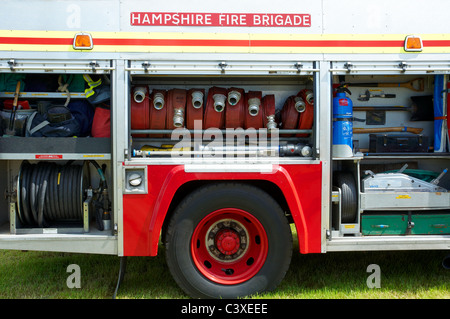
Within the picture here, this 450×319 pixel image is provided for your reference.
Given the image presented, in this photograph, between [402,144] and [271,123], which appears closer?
[271,123]

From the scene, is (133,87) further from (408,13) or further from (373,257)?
(373,257)

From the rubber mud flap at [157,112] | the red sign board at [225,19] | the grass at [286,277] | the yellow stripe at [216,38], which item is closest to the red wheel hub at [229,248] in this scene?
the grass at [286,277]

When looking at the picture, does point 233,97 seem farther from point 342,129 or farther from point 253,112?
point 342,129

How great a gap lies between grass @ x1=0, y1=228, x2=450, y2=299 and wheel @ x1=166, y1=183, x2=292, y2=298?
0.79 ft

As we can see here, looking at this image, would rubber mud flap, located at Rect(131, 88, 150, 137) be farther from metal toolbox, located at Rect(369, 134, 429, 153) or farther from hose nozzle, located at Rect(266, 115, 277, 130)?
metal toolbox, located at Rect(369, 134, 429, 153)

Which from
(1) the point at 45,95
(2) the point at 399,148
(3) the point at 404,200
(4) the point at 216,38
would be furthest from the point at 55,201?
(2) the point at 399,148

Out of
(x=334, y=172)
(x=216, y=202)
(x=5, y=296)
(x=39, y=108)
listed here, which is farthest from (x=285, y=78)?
(x=5, y=296)

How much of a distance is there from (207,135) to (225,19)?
1124 millimetres

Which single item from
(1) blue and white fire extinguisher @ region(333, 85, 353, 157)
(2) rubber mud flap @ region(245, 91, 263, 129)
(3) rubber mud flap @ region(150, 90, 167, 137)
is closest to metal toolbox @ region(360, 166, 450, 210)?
(1) blue and white fire extinguisher @ region(333, 85, 353, 157)

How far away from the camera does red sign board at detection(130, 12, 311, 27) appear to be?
12.5 feet

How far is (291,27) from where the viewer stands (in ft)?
12.6

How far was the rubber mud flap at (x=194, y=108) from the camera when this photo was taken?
402 cm

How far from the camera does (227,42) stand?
12.5ft

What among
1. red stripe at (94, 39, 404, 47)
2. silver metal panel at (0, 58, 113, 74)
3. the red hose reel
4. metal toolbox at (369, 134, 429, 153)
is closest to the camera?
silver metal panel at (0, 58, 113, 74)
